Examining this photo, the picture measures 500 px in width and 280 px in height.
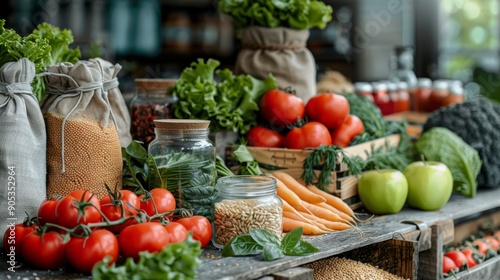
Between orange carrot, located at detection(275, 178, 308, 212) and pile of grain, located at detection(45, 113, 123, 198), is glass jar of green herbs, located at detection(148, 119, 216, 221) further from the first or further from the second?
orange carrot, located at detection(275, 178, 308, 212)

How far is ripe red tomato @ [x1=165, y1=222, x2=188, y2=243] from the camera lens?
5.74ft

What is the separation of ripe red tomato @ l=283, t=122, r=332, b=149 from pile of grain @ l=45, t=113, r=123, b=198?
0.75 meters

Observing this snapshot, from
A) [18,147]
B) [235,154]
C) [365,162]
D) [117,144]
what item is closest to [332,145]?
[365,162]

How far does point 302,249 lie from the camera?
6.22ft

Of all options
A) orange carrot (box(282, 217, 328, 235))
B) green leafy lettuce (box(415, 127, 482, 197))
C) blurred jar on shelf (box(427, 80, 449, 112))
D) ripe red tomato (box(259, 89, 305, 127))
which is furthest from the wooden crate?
blurred jar on shelf (box(427, 80, 449, 112))

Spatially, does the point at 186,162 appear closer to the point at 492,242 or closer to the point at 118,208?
the point at 118,208

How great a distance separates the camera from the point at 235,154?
7.99 feet

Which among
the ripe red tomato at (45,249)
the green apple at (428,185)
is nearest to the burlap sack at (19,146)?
the ripe red tomato at (45,249)

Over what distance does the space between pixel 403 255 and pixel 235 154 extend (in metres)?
0.70

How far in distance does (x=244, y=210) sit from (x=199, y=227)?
Answer: 0.14 m

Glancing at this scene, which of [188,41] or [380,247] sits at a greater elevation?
[188,41]

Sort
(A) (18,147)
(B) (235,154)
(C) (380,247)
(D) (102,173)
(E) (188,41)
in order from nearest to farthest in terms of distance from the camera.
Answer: (A) (18,147) < (D) (102,173) < (C) (380,247) < (B) (235,154) < (E) (188,41)

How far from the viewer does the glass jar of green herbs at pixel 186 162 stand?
6.82 feet

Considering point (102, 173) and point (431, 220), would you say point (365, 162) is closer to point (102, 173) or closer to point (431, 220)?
point (431, 220)
